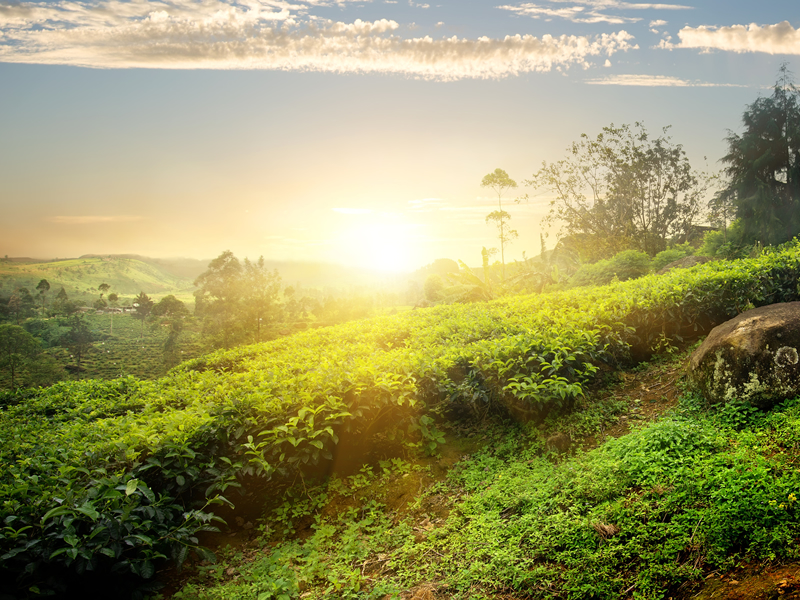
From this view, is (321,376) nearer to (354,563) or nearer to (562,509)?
(354,563)

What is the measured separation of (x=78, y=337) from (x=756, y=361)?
3752cm

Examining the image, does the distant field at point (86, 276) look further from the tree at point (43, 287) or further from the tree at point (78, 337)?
the tree at point (78, 337)

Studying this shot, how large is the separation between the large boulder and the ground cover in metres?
0.97

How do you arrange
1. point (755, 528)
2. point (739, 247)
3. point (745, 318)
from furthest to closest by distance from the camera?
1. point (739, 247)
2. point (745, 318)
3. point (755, 528)

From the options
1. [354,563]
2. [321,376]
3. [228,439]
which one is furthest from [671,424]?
[228,439]

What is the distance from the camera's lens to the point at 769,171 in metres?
18.6

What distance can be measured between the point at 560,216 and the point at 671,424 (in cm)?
2394

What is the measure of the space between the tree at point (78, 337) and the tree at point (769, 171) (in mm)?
38500

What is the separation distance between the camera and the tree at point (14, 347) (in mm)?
20422

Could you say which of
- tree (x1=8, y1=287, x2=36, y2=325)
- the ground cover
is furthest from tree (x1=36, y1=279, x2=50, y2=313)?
the ground cover

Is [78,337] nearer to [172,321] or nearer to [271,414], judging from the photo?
[172,321]

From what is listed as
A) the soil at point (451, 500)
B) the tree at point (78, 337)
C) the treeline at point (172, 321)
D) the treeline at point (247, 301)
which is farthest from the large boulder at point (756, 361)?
the tree at point (78, 337)

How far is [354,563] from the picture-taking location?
331 cm

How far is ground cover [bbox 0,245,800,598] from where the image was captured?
114 inches
